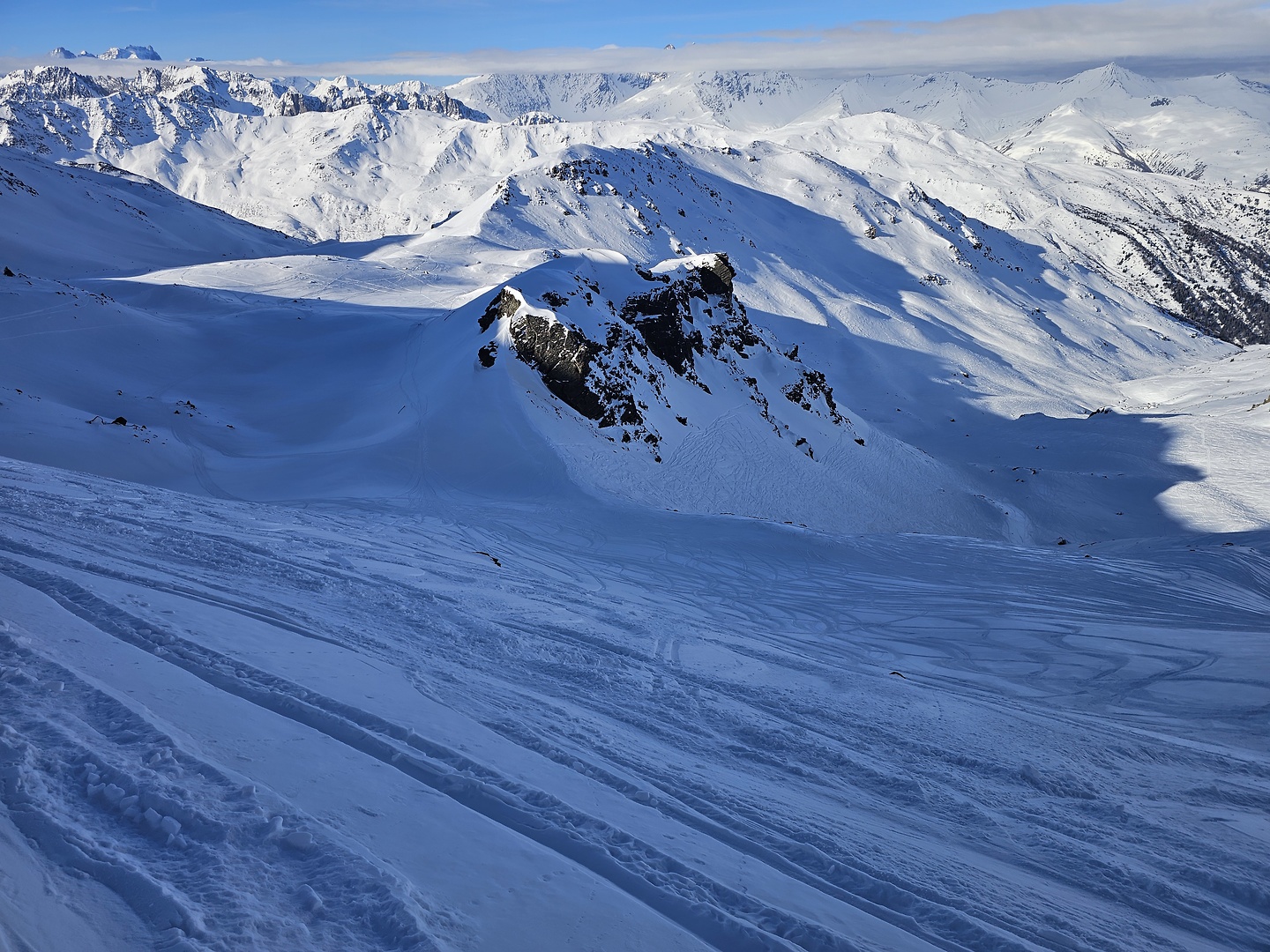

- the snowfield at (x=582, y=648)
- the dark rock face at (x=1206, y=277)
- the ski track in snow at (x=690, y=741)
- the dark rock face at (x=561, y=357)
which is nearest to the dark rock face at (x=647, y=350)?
the dark rock face at (x=561, y=357)

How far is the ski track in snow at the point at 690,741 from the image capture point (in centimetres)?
432

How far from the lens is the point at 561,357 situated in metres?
26.2

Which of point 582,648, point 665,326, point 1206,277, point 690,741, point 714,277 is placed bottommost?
point 690,741

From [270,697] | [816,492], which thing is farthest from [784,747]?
[816,492]

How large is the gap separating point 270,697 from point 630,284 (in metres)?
29.8

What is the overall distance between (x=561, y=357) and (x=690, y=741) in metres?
20.7

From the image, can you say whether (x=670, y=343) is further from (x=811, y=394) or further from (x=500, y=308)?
(x=811, y=394)

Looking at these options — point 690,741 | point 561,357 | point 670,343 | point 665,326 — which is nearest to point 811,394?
point 670,343

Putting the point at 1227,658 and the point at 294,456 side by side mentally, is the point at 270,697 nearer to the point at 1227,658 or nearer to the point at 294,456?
the point at 1227,658

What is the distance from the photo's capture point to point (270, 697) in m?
6.02

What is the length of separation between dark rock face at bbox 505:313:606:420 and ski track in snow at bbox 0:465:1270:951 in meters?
13.2

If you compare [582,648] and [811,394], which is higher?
[811,394]

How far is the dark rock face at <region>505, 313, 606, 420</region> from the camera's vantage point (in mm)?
25891

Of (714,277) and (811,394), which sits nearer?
(811,394)
